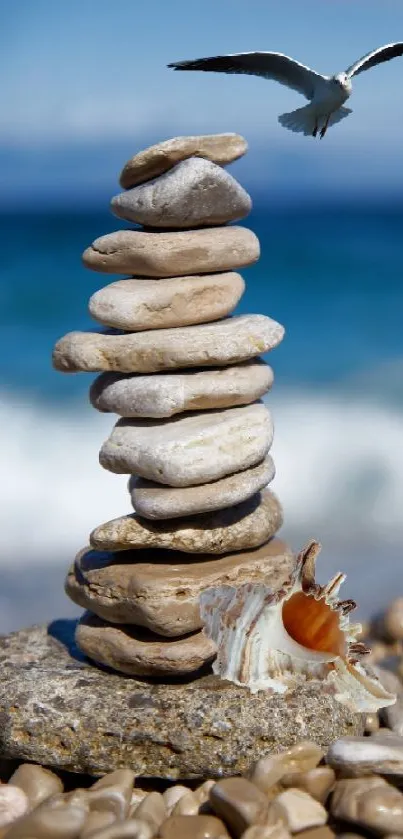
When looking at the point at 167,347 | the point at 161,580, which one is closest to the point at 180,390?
the point at 167,347

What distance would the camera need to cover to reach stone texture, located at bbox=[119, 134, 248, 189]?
618 centimetres

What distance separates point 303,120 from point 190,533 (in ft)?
9.14

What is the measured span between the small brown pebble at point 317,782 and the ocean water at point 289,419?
15.0ft

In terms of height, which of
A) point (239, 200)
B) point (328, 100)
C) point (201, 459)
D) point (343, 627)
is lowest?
point (343, 627)

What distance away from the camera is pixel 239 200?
6.39 meters

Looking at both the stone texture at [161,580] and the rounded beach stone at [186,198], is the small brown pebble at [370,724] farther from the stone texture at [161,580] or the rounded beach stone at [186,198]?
the rounded beach stone at [186,198]

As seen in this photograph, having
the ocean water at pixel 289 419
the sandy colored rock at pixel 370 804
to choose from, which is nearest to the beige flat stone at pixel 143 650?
the sandy colored rock at pixel 370 804

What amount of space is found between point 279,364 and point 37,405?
4.04 m

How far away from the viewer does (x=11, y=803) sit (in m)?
5.41

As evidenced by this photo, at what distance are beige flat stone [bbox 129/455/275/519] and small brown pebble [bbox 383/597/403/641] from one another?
2643mm

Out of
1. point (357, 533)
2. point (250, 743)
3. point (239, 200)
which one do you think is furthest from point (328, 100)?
point (357, 533)

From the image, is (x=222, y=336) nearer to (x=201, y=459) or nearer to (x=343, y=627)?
(x=201, y=459)

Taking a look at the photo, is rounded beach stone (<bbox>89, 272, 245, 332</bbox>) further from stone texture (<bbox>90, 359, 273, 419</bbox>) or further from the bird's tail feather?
the bird's tail feather

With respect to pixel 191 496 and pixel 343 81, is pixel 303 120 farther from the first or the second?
pixel 191 496
